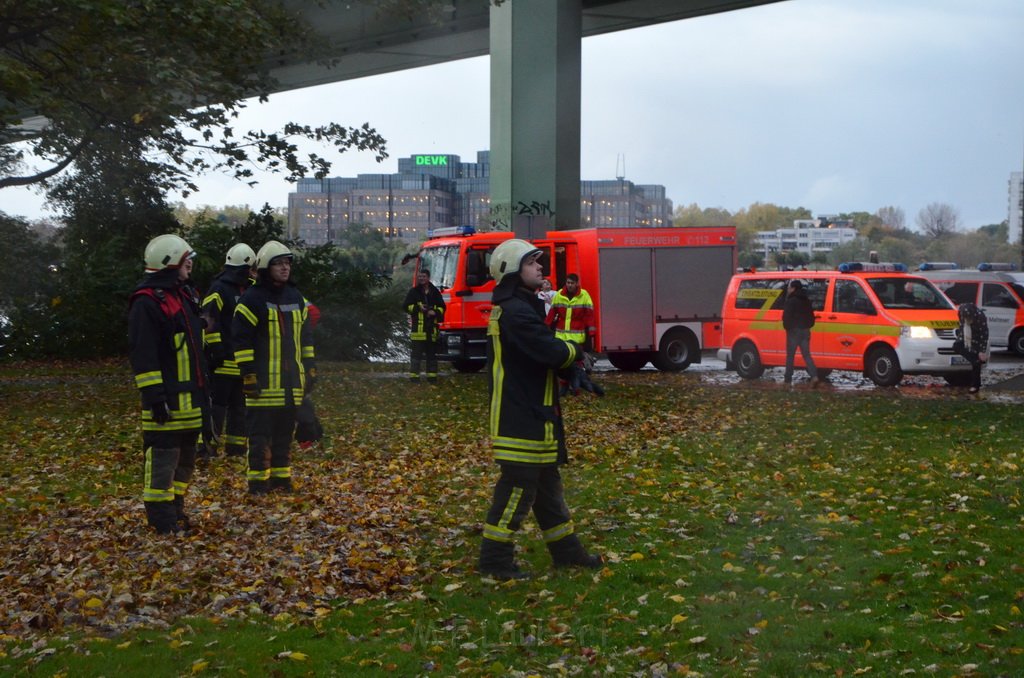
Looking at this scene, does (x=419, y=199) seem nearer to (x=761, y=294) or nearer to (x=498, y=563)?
(x=761, y=294)

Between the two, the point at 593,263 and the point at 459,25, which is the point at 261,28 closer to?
the point at 593,263

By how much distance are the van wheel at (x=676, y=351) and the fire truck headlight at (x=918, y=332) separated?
6580mm

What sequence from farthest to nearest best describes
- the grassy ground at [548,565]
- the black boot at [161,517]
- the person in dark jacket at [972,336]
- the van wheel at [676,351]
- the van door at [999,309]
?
the van door at [999,309], the van wheel at [676,351], the person in dark jacket at [972,336], the black boot at [161,517], the grassy ground at [548,565]

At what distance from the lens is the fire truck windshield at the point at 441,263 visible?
2517 centimetres

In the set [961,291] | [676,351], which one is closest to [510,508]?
[676,351]

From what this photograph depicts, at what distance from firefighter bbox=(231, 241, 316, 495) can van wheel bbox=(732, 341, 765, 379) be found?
553 inches

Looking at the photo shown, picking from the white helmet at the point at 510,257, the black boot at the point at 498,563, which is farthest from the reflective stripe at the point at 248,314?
the black boot at the point at 498,563

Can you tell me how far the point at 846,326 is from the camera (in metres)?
21.3

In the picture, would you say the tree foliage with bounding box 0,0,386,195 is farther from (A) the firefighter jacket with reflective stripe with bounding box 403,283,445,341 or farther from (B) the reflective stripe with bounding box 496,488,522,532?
(B) the reflective stripe with bounding box 496,488,522,532

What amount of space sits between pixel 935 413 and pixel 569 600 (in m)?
11.0

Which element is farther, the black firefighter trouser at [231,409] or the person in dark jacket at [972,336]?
the person in dark jacket at [972,336]

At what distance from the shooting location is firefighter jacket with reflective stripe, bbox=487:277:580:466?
7320 millimetres

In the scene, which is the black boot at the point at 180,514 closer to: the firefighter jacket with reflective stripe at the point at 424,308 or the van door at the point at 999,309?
the firefighter jacket with reflective stripe at the point at 424,308

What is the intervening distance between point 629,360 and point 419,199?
257ft
